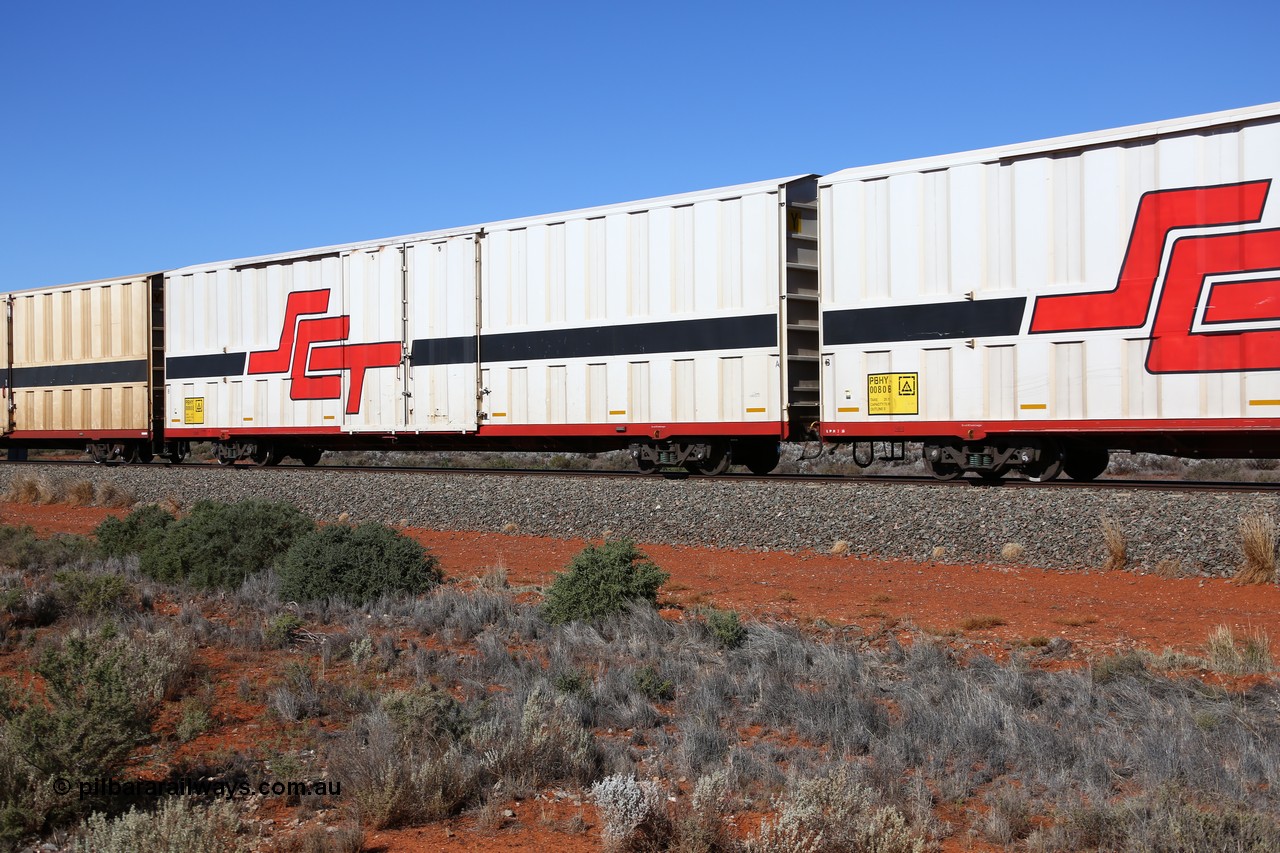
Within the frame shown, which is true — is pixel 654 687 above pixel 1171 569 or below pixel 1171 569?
below

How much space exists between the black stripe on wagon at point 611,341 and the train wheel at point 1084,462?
14.1 ft

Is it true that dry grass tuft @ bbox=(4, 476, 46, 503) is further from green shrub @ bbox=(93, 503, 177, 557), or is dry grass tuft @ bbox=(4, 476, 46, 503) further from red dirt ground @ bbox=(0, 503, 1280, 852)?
red dirt ground @ bbox=(0, 503, 1280, 852)

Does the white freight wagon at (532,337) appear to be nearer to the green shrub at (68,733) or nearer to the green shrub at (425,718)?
the green shrub at (425,718)

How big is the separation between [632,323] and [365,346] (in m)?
6.12

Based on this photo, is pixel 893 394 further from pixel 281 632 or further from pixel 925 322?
pixel 281 632

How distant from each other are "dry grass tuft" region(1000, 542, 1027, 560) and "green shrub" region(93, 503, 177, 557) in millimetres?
9355

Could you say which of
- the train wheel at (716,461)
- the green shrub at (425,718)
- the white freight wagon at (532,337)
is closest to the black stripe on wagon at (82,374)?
the white freight wagon at (532,337)

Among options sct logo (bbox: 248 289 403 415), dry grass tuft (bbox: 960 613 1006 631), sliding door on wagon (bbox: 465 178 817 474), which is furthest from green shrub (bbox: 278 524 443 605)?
sct logo (bbox: 248 289 403 415)

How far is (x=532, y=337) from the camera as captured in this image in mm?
18312

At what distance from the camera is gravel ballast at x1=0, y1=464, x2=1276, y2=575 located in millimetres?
11117

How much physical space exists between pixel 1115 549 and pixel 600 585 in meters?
5.33

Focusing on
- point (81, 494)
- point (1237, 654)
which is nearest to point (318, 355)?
point (81, 494)

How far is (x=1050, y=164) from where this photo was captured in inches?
529

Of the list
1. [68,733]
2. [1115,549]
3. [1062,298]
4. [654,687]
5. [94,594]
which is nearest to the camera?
[68,733]
